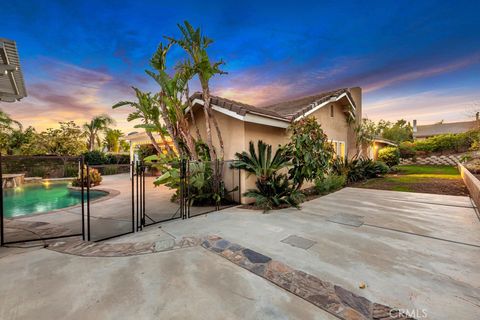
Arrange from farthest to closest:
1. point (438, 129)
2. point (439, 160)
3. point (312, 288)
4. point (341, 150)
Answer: point (438, 129)
point (439, 160)
point (341, 150)
point (312, 288)

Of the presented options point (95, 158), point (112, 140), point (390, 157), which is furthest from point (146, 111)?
point (112, 140)

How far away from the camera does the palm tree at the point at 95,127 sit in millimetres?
28438

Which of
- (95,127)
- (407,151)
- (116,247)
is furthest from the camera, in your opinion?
(95,127)

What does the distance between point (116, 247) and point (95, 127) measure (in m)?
31.8

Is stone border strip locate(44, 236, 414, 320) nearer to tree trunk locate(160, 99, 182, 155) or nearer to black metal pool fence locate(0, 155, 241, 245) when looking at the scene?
black metal pool fence locate(0, 155, 241, 245)

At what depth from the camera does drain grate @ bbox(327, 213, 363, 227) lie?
522cm

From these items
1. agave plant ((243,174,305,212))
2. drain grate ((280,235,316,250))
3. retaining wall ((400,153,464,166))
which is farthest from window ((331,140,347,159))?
retaining wall ((400,153,464,166))

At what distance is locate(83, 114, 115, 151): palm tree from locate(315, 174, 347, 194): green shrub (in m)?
31.6

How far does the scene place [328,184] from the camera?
965 cm

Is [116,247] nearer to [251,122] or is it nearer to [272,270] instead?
[272,270]

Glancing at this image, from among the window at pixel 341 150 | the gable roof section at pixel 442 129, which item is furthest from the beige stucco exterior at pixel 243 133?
the gable roof section at pixel 442 129

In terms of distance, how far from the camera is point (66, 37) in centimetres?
846

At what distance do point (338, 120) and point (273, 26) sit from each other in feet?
24.7

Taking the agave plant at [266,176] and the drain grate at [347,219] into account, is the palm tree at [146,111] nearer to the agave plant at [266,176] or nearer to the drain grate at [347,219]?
the agave plant at [266,176]
